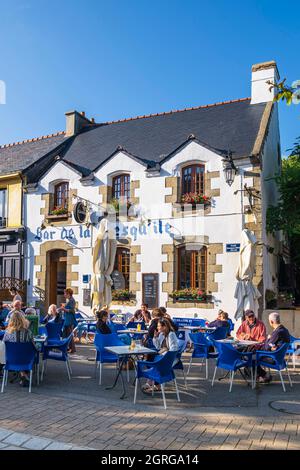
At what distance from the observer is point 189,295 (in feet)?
46.2

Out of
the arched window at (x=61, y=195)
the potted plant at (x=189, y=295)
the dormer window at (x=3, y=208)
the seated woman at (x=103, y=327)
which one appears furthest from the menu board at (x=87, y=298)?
the seated woman at (x=103, y=327)

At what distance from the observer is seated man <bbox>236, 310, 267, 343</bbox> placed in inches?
337

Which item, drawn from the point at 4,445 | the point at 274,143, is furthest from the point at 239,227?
the point at 4,445

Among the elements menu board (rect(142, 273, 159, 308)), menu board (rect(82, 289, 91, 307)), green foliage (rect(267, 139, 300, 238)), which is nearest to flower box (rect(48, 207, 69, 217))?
menu board (rect(82, 289, 91, 307))

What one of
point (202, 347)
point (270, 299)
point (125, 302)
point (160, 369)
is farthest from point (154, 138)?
point (160, 369)

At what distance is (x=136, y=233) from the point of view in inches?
601

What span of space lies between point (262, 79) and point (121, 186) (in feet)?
20.4

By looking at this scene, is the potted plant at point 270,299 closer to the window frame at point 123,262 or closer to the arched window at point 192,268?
the arched window at point 192,268

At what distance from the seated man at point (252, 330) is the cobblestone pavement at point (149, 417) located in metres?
0.87

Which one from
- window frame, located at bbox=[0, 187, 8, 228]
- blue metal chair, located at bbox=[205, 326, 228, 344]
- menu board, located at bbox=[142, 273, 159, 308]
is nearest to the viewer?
blue metal chair, located at bbox=[205, 326, 228, 344]

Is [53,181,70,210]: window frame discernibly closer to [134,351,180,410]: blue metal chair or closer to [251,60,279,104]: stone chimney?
[251,60,279,104]: stone chimney

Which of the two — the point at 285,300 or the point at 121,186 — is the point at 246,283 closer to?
the point at 285,300

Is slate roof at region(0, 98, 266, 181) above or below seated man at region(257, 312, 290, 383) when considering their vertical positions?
above

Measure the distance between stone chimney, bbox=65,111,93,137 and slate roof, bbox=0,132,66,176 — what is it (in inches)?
17.2
